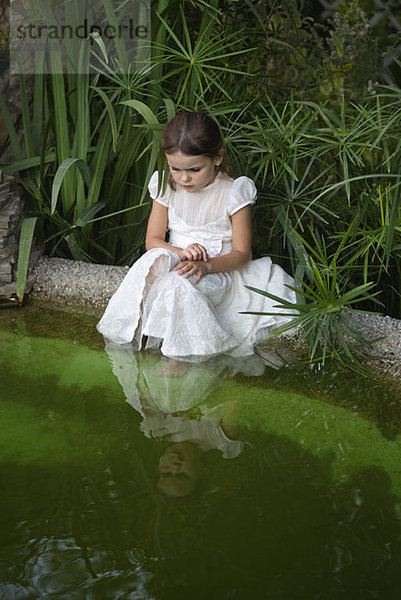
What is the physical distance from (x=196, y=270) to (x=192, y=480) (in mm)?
808

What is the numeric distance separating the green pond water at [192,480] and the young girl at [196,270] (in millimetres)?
97

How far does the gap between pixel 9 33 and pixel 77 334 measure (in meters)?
1.39

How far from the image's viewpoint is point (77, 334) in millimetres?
2256

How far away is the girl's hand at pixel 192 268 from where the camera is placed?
82.4 inches

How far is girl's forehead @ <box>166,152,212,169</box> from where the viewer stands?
2.10m

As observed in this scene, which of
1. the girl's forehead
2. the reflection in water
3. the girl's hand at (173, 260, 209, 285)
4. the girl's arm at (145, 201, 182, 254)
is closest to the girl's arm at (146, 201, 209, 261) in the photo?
the girl's arm at (145, 201, 182, 254)

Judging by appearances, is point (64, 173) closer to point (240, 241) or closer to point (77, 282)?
point (77, 282)

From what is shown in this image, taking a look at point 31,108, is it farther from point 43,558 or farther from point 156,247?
point 43,558

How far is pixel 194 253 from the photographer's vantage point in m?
2.16

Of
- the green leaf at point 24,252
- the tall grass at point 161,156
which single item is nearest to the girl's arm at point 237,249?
the tall grass at point 161,156

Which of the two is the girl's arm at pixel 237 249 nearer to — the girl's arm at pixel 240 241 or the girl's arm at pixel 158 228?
the girl's arm at pixel 240 241

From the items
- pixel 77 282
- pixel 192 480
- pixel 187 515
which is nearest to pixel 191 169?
pixel 77 282

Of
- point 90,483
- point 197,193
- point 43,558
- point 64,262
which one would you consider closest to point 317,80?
point 197,193

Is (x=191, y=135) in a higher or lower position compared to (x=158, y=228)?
higher
